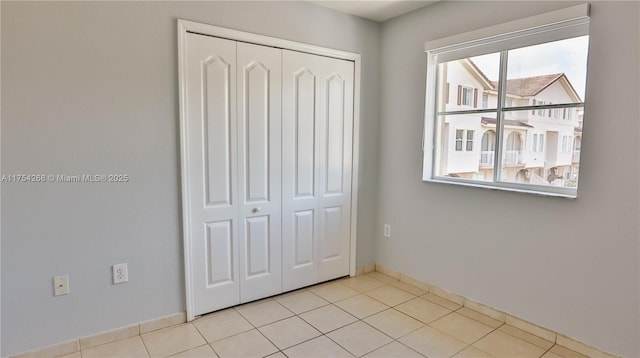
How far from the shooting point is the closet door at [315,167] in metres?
2.84

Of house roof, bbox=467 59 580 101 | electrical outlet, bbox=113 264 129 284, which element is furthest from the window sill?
electrical outlet, bbox=113 264 129 284

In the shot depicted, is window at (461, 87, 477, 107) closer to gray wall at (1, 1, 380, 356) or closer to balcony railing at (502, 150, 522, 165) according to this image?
balcony railing at (502, 150, 522, 165)

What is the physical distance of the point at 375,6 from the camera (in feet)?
9.46

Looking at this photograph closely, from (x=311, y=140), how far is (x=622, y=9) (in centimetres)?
206

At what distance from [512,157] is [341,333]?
65.3 inches

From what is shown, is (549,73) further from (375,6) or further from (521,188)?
(375,6)

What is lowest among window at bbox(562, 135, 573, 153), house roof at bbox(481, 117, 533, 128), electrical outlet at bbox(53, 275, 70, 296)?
electrical outlet at bbox(53, 275, 70, 296)

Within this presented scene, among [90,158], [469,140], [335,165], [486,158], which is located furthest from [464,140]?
[90,158]

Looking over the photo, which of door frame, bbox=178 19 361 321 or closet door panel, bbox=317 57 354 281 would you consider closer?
door frame, bbox=178 19 361 321

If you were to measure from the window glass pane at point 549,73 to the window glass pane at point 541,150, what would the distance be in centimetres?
8

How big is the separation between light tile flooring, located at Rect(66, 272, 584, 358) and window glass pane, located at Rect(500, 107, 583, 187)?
1.03 m

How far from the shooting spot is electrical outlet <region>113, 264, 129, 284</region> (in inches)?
86.4

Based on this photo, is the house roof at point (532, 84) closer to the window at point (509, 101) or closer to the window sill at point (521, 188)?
the window at point (509, 101)

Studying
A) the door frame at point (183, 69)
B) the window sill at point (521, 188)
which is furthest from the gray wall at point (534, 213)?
the door frame at point (183, 69)
